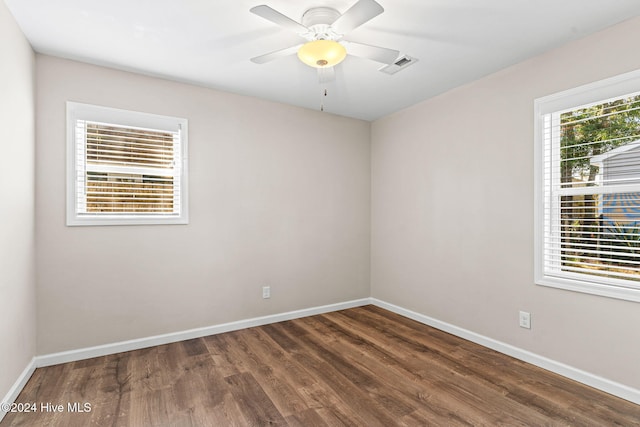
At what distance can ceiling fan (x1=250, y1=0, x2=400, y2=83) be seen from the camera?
1.78m

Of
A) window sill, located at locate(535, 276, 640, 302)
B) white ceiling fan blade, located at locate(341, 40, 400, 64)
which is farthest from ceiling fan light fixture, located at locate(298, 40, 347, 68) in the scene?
window sill, located at locate(535, 276, 640, 302)

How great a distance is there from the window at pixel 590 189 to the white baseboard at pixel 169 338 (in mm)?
2415

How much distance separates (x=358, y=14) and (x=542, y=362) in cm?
284

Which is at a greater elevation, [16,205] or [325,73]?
[325,73]

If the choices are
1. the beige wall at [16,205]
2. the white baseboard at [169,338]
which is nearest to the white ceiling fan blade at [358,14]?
the beige wall at [16,205]

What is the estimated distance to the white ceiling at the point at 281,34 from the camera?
80.3 inches

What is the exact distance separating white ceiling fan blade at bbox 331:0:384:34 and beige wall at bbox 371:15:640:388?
1.72m

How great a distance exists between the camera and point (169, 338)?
10.3 ft

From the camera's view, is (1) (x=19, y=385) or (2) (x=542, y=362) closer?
(1) (x=19, y=385)

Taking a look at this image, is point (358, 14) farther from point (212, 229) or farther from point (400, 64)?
point (212, 229)

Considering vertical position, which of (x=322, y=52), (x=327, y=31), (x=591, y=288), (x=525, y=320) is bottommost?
(x=525, y=320)

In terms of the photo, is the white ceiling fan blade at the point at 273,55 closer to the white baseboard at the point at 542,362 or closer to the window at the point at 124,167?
the window at the point at 124,167

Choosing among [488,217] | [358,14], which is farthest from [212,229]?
[488,217]

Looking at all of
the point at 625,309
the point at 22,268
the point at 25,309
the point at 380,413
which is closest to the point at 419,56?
the point at 625,309
